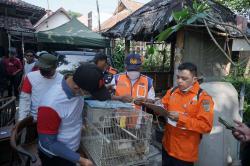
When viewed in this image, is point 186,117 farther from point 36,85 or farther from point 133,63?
point 36,85

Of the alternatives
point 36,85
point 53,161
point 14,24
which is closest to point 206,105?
point 53,161

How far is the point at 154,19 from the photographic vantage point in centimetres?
864

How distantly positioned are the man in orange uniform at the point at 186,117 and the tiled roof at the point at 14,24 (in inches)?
469

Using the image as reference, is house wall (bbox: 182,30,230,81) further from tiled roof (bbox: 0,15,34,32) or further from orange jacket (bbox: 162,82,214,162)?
tiled roof (bbox: 0,15,34,32)

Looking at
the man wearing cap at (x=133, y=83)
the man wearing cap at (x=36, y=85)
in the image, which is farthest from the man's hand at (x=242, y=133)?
the man wearing cap at (x=36, y=85)

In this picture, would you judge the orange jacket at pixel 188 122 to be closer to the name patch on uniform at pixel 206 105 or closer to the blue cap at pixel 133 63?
the name patch on uniform at pixel 206 105

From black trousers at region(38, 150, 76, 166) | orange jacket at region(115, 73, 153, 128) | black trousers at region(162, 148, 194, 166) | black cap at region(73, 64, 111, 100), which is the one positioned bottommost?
A: black trousers at region(162, 148, 194, 166)

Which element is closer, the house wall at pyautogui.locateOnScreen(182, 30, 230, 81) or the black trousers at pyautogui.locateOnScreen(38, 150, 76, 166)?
the black trousers at pyautogui.locateOnScreen(38, 150, 76, 166)

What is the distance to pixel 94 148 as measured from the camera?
6.88 ft

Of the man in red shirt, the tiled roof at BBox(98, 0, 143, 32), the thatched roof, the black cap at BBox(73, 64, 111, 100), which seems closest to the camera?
the black cap at BBox(73, 64, 111, 100)

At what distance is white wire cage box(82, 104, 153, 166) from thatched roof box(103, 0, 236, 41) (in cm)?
557

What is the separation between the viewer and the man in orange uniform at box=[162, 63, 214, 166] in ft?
9.50

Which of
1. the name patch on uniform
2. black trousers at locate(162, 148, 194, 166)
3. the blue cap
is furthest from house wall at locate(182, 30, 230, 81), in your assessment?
the name patch on uniform

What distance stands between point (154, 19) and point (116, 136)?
6968 mm
